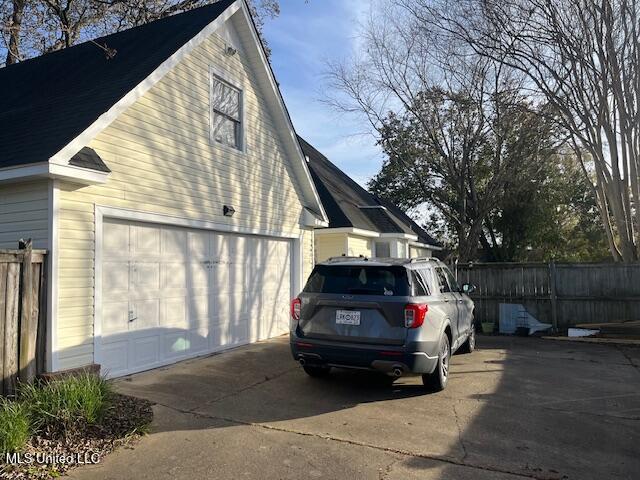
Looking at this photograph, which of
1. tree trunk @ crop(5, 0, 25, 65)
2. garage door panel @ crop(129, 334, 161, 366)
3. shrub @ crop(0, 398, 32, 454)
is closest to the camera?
shrub @ crop(0, 398, 32, 454)

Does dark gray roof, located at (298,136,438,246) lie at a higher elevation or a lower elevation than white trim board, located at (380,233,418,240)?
higher

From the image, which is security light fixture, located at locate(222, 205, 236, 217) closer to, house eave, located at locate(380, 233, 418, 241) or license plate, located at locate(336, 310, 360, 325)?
license plate, located at locate(336, 310, 360, 325)

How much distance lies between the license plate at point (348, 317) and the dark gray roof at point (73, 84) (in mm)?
3992

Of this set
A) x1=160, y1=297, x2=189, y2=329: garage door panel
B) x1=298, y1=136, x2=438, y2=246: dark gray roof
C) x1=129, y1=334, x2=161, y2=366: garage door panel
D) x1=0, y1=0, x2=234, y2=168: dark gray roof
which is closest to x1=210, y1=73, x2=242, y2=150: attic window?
x1=0, y1=0, x2=234, y2=168: dark gray roof

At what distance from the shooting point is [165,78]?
7871 millimetres

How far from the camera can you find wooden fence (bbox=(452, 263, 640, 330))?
40.2 ft

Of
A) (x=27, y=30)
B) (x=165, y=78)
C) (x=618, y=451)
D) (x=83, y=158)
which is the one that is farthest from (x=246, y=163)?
(x=27, y=30)

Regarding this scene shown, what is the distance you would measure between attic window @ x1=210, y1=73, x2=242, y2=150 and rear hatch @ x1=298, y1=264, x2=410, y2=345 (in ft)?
13.7

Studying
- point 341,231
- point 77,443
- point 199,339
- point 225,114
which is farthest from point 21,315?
point 341,231

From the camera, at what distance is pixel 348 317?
6.14 meters

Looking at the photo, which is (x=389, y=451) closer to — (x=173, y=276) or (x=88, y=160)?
(x=173, y=276)

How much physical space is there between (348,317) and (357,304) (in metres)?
0.21

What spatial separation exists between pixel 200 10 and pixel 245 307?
242 inches

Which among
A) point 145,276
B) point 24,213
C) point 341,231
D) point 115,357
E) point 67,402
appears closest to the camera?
point 67,402
